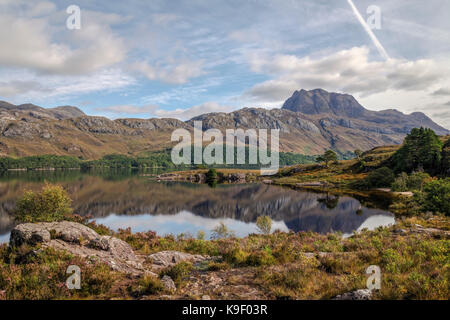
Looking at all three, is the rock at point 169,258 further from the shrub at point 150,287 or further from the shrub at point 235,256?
the shrub at point 150,287

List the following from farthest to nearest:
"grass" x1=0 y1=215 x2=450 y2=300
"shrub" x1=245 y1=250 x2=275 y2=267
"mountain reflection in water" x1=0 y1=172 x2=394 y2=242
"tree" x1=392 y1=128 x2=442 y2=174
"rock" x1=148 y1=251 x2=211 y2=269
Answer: "tree" x1=392 y1=128 x2=442 y2=174 < "mountain reflection in water" x1=0 y1=172 x2=394 y2=242 < "rock" x1=148 y1=251 x2=211 y2=269 < "shrub" x1=245 y1=250 x2=275 y2=267 < "grass" x1=0 y1=215 x2=450 y2=300

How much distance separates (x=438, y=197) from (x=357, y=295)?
36.8 m

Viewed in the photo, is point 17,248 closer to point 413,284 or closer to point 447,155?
point 413,284

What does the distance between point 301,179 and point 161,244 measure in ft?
412

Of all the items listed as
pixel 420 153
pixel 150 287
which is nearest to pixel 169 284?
pixel 150 287

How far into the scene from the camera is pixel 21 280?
30.0 ft

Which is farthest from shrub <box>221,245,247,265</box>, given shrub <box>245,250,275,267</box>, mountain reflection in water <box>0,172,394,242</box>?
mountain reflection in water <box>0,172,394,242</box>

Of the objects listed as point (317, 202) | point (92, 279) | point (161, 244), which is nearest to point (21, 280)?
point (92, 279)

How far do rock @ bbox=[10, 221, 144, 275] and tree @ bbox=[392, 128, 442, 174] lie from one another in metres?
107

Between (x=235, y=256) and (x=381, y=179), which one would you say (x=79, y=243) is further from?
(x=381, y=179)

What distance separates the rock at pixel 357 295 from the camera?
25.3 ft

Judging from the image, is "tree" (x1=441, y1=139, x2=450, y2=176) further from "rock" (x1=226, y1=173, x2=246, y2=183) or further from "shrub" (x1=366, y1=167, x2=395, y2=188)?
"rock" (x1=226, y1=173, x2=246, y2=183)

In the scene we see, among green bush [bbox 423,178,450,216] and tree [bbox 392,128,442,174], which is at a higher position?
tree [bbox 392,128,442,174]

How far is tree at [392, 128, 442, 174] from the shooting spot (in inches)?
3472
